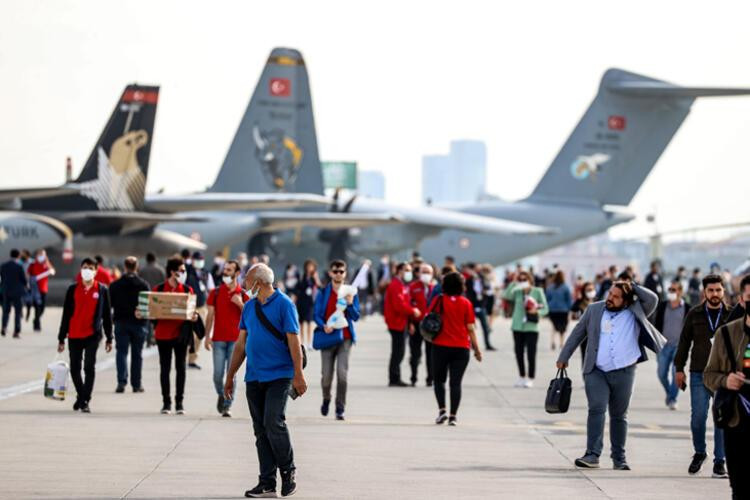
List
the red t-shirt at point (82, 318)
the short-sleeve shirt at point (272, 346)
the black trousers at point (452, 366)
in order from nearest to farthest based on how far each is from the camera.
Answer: the short-sleeve shirt at point (272, 346)
the black trousers at point (452, 366)
the red t-shirt at point (82, 318)

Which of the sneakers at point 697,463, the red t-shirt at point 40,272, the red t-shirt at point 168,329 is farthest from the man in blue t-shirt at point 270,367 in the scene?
the red t-shirt at point 40,272

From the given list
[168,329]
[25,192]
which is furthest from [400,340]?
[25,192]

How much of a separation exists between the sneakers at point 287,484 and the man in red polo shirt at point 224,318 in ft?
17.3

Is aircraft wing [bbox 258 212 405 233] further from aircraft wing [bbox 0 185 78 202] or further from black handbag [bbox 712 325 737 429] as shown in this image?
black handbag [bbox 712 325 737 429]

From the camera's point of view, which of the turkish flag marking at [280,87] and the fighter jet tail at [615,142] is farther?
the fighter jet tail at [615,142]

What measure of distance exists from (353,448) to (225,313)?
10.1 ft

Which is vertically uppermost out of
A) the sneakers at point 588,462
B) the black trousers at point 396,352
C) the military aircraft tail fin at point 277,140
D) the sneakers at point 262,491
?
the military aircraft tail fin at point 277,140

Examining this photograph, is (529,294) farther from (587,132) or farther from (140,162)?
(587,132)

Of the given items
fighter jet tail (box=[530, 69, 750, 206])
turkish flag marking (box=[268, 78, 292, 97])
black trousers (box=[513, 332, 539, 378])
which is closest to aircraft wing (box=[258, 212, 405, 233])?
turkish flag marking (box=[268, 78, 292, 97])

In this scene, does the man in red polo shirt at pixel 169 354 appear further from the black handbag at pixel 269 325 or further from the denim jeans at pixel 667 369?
the denim jeans at pixel 667 369

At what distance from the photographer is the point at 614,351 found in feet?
39.4

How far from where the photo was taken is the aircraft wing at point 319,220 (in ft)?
159

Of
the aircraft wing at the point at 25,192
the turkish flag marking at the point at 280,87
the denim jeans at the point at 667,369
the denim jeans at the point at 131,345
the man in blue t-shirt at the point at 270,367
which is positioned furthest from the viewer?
the turkish flag marking at the point at 280,87

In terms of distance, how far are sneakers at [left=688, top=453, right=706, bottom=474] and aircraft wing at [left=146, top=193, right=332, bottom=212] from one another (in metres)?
31.5
